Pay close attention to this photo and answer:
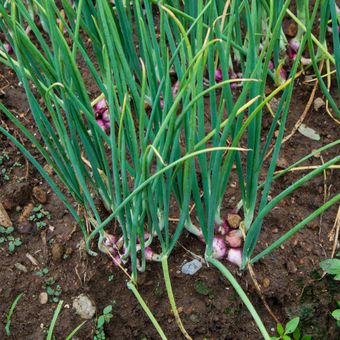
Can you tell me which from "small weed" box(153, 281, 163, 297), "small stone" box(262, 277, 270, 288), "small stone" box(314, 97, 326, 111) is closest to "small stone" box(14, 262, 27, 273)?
"small weed" box(153, 281, 163, 297)

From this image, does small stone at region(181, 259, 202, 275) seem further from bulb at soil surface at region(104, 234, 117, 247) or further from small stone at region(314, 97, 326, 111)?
small stone at region(314, 97, 326, 111)

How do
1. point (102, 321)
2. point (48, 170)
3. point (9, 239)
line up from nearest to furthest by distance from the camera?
point (102, 321), point (9, 239), point (48, 170)

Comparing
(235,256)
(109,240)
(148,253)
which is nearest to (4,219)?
(109,240)

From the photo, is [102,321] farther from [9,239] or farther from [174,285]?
[9,239]

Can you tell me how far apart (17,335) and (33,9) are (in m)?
1.02

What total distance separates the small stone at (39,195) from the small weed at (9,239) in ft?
0.35

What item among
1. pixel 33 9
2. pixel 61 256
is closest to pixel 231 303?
pixel 61 256

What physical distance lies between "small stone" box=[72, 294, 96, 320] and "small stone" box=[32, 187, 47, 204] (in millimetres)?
296

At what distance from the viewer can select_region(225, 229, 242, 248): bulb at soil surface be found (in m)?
1.43

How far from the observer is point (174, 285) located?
56.4 inches

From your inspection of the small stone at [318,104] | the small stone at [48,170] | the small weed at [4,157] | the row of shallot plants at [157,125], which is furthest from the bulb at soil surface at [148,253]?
the small stone at [318,104]

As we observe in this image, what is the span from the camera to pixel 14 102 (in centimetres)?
175

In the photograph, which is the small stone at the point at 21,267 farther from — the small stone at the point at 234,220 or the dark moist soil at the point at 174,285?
the small stone at the point at 234,220

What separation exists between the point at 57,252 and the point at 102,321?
0.21m
